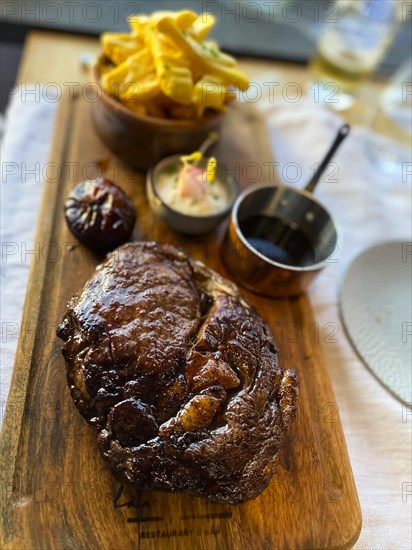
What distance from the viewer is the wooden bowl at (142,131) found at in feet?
7.60

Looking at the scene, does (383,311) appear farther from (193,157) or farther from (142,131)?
(142,131)

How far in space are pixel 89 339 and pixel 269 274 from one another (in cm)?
87

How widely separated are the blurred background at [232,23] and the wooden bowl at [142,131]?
3.68 feet

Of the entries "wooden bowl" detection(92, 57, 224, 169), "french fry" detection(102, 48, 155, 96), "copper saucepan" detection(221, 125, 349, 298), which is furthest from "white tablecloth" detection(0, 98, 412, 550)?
"french fry" detection(102, 48, 155, 96)

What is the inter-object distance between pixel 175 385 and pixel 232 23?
10.6 feet

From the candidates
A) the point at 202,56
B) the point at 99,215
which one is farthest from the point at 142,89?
the point at 99,215

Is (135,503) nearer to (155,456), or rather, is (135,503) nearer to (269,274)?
(155,456)

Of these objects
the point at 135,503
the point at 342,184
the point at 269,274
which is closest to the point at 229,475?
the point at 135,503

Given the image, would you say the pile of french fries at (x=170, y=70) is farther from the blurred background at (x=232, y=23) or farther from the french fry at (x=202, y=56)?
the blurred background at (x=232, y=23)

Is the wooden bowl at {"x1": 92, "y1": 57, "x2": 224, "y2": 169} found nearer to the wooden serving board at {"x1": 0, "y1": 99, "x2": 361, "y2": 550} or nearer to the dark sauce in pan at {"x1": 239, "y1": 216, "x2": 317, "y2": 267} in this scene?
the dark sauce in pan at {"x1": 239, "y1": 216, "x2": 317, "y2": 267}

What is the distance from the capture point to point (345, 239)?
9.12 feet

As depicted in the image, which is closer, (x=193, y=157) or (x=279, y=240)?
(x=193, y=157)

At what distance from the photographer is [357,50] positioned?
10.8ft

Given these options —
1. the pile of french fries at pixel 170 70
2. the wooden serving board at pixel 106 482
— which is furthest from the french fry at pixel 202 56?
the wooden serving board at pixel 106 482
